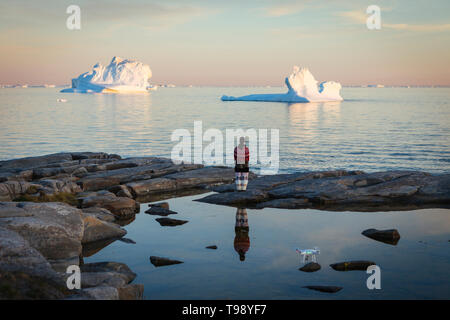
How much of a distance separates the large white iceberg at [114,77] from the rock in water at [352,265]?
16976 cm

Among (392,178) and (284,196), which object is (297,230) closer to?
(284,196)

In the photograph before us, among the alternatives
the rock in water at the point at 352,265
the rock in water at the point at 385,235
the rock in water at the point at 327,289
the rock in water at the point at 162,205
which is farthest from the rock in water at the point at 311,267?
the rock in water at the point at 162,205

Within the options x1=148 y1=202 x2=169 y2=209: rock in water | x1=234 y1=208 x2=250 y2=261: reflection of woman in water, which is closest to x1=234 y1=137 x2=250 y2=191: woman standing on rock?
x1=234 y1=208 x2=250 y2=261: reflection of woman in water

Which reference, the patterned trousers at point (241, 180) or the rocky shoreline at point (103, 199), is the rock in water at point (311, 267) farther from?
the patterned trousers at point (241, 180)

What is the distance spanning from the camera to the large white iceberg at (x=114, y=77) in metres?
174

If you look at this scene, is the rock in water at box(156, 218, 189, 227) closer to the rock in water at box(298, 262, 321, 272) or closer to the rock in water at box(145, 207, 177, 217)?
the rock in water at box(145, 207, 177, 217)

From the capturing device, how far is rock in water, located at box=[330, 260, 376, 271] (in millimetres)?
10562

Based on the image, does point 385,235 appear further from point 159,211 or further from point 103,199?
point 103,199

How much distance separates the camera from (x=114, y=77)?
176 m

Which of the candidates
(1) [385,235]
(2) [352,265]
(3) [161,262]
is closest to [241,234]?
(3) [161,262]

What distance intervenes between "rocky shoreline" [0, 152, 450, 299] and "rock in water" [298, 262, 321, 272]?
3769 mm

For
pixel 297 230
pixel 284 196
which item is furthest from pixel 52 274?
pixel 284 196

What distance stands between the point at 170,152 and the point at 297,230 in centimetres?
2801
